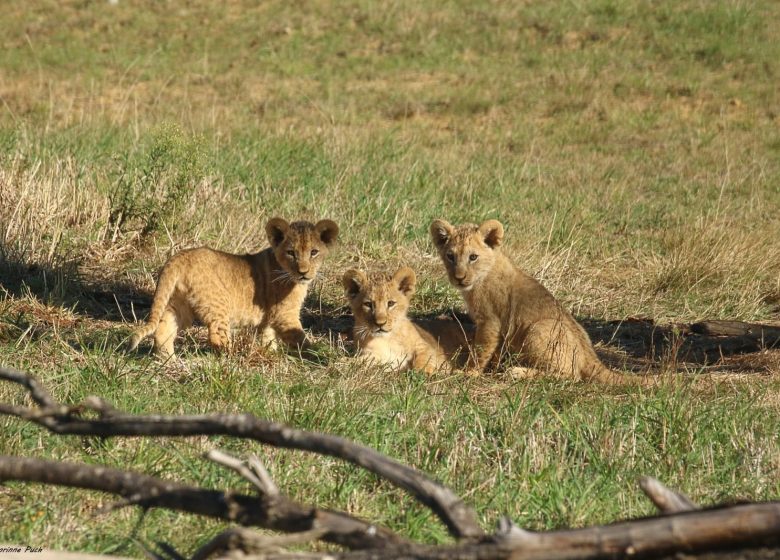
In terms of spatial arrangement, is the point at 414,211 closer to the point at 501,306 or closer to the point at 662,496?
the point at 501,306

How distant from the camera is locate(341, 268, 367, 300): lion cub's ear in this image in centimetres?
695

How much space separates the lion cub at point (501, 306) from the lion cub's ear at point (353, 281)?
1.86 ft

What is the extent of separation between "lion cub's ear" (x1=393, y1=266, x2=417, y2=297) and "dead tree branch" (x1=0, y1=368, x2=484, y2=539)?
13.4 feet

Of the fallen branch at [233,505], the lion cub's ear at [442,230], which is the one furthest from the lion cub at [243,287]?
the fallen branch at [233,505]

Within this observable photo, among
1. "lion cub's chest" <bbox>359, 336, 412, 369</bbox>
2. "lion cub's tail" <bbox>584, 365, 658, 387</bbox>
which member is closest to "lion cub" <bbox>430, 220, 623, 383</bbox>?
"lion cub's tail" <bbox>584, 365, 658, 387</bbox>

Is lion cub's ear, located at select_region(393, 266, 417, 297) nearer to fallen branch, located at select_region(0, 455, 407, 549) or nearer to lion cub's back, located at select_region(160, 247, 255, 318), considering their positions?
lion cub's back, located at select_region(160, 247, 255, 318)

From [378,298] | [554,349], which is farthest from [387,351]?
[554,349]

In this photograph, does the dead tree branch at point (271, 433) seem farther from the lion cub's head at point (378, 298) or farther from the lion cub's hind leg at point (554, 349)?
the lion cub's head at point (378, 298)

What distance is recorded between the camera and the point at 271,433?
2801mm

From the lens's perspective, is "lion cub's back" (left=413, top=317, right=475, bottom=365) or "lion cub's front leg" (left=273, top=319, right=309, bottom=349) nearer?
"lion cub's front leg" (left=273, top=319, right=309, bottom=349)

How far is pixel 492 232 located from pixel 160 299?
6.99 feet

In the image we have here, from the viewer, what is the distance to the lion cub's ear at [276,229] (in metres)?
6.94

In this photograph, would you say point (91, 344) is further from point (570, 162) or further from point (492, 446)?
point (570, 162)

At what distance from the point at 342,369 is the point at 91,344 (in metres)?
1.47
